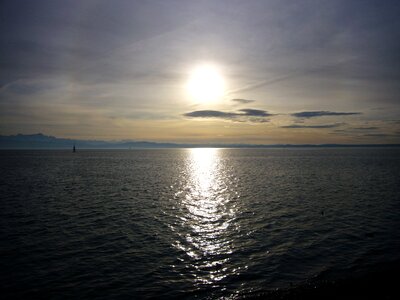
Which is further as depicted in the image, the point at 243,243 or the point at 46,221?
the point at 46,221

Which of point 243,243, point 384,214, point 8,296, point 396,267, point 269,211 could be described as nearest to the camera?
point 8,296

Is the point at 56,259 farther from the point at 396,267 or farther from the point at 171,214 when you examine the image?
the point at 396,267

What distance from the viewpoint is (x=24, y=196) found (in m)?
45.1

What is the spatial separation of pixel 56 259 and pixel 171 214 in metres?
15.3

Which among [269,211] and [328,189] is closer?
[269,211]

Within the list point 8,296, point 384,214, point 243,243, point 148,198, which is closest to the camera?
point 8,296

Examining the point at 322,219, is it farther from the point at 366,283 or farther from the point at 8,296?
the point at 8,296

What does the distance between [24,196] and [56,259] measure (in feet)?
103

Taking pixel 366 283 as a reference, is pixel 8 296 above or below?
below

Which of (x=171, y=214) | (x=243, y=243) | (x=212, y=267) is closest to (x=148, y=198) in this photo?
(x=171, y=214)

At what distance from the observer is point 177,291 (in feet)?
50.0

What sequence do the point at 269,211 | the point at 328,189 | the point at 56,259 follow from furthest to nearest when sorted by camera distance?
the point at 328,189 → the point at 269,211 → the point at 56,259

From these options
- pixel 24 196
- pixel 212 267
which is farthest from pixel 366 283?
pixel 24 196

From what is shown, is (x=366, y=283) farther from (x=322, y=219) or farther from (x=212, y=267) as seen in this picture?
(x=322, y=219)
